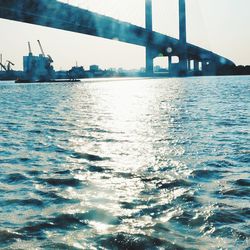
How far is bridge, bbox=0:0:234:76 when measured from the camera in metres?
57.4

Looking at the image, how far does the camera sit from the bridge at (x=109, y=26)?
188ft

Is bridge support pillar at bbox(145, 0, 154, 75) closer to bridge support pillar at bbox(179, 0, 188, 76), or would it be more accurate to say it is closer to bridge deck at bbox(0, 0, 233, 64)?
bridge deck at bbox(0, 0, 233, 64)

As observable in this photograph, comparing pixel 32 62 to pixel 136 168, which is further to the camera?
pixel 32 62

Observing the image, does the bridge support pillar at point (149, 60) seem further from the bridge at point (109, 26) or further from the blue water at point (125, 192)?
the blue water at point (125, 192)

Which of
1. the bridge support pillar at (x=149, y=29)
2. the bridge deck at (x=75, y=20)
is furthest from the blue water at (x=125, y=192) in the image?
the bridge support pillar at (x=149, y=29)

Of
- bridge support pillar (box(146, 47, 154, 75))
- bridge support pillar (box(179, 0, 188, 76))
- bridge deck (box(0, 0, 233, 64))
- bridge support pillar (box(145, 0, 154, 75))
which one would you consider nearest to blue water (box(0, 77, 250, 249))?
bridge deck (box(0, 0, 233, 64))

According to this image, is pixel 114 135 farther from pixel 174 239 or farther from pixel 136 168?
pixel 174 239

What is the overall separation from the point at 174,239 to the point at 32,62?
128 metres

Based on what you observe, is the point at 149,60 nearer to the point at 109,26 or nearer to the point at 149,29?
the point at 149,29

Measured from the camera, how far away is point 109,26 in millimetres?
74312

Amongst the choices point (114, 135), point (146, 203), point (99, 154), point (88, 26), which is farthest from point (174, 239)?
point (88, 26)

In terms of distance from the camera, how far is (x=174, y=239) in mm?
4348

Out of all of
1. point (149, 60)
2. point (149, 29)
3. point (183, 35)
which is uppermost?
point (149, 29)

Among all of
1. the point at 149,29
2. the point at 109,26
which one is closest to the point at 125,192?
the point at 109,26
